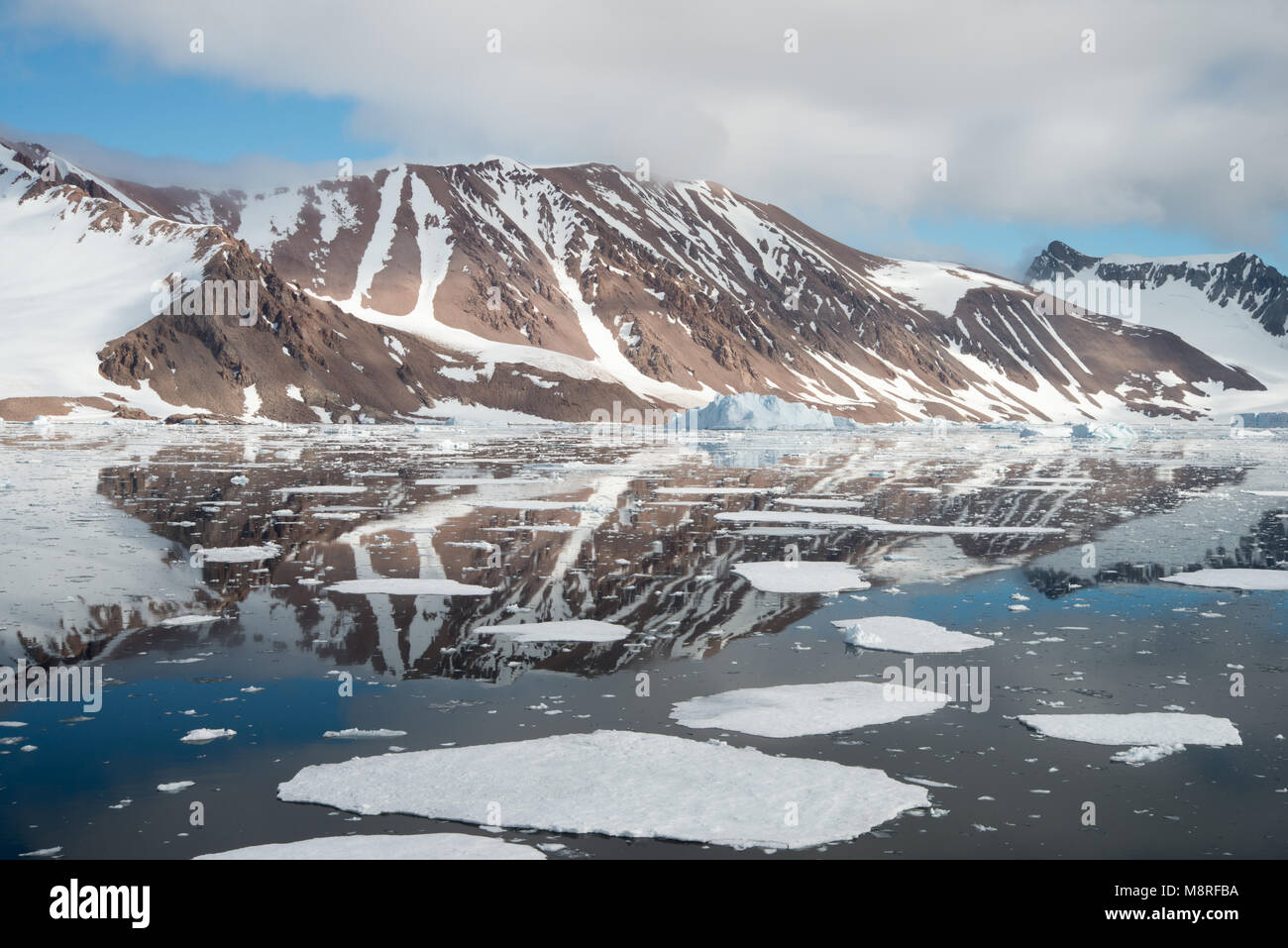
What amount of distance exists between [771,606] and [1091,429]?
285ft

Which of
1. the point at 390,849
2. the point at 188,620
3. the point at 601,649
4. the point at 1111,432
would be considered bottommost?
the point at 390,849

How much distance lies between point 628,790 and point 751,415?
112047 millimetres

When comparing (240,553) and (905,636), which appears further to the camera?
(240,553)

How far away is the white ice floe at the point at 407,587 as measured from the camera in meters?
15.9

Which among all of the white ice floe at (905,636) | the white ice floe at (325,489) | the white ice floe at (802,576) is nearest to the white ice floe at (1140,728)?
the white ice floe at (905,636)

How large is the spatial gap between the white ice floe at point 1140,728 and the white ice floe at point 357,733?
6.01 meters

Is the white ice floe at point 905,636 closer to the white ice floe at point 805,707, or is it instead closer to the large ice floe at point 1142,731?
the white ice floe at point 805,707

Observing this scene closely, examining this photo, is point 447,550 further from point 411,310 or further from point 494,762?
point 411,310

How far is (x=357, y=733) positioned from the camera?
30.6 feet

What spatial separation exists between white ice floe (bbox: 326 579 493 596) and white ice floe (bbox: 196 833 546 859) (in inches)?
345

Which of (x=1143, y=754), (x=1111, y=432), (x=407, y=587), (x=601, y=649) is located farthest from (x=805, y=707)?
(x=1111, y=432)

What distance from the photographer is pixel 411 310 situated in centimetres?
18600

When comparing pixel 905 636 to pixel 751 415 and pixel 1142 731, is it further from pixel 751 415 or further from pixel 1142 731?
pixel 751 415

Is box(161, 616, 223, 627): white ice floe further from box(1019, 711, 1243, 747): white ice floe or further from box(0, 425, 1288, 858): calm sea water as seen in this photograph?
box(1019, 711, 1243, 747): white ice floe
